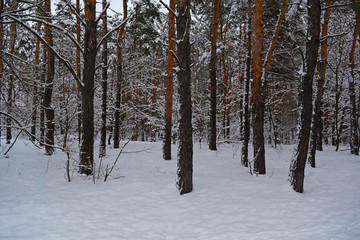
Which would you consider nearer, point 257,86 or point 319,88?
point 257,86

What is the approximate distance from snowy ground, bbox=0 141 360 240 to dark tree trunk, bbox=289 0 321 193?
0.52m

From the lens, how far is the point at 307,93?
18.0ft

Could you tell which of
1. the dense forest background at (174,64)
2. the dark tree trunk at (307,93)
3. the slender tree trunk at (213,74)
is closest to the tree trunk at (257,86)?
the dense forest background at (174,64)

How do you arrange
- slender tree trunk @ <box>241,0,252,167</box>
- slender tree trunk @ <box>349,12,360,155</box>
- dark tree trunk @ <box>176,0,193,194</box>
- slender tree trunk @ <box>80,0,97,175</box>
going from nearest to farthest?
dark tree trunk @ <box>176,0,193,194</box>
slender tree trunk @ <box>80,0,97,175</box>
slender tree trunk @ <box>241,0,252,167</box>
slender tree trunk @ <box>349,12,360,155</box>

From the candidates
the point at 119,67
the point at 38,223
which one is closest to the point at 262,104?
the point at 38,223

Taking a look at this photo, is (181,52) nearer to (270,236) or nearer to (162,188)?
(162,188)

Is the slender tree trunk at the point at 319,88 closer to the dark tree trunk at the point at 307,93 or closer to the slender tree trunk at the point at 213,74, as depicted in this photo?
the dark tree trunk at the point at 307,93

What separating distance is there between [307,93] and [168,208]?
13.8 ft

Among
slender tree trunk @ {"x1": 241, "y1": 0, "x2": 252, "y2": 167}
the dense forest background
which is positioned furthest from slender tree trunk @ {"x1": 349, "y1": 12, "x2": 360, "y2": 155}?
slender tree trunk @ {"x1": 241, "y1": 0, "x2": 252, "y2": 167}

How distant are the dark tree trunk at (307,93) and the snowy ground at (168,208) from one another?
0.52 metres

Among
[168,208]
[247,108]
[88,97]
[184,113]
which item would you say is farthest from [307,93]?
[88,97]

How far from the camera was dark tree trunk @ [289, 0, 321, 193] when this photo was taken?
17.7 ft

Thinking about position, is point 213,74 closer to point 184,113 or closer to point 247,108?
point 247,108

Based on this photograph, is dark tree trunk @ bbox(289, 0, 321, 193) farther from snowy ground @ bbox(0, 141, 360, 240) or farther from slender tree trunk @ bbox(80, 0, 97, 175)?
slender tree trunk @ bbox(80, 0, 97, 175)
